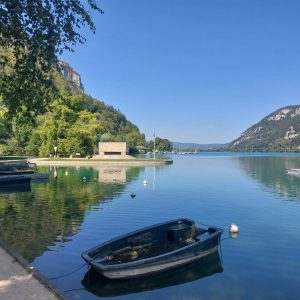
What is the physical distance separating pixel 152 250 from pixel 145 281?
208 cm

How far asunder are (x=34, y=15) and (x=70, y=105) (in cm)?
9121

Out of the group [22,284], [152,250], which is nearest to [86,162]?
[152,250]

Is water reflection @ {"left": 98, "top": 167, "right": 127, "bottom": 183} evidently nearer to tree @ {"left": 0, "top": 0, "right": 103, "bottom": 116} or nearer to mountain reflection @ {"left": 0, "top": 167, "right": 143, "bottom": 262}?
mountain reflection @ {"left": 0, "top": 167, "right": 143, "bottom": 262}

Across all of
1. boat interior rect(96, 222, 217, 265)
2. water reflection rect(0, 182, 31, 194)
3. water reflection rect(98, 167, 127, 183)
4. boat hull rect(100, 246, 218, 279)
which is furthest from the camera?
water reflection rect(98, 167, 127, 183)

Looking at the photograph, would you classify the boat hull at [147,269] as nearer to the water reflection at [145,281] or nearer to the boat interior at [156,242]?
the water reflection at [145,281]

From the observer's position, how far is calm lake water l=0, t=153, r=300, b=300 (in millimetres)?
13047

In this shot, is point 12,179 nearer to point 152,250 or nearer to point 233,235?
point 233,235

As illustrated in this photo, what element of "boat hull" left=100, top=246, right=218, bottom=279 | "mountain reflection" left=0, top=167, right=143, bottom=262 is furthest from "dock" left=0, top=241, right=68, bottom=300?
"mountain reflection" left=0, top=167, right=143, bottom=262

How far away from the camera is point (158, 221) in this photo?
2411 cm

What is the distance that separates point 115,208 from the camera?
2847 cm

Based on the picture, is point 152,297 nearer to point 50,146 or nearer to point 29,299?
point 29,299

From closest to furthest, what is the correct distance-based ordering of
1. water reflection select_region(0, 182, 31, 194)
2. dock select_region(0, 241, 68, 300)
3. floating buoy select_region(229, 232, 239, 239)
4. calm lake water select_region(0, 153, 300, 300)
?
dock select_region(0, 241, 68, 300) < calm lake water select_region(0, 153, 300, 300) < floating buoy select_region(229, 232, 239, 239) < water reflection select_region(0, 182, 31, 194)

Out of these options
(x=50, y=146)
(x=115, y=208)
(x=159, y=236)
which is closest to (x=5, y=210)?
(x=115, y=208)

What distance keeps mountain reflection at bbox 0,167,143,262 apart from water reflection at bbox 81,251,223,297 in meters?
3.83
